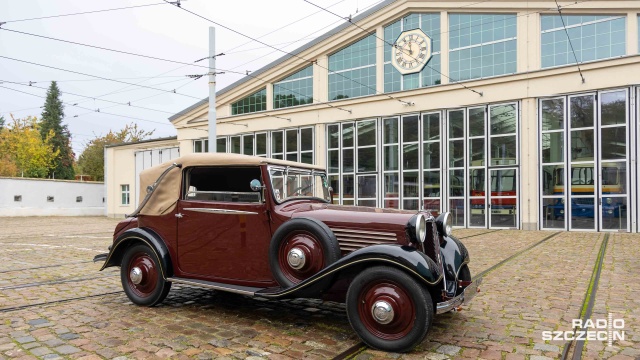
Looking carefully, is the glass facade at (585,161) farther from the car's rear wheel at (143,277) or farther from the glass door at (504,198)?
the car's rear wheel at (143,277)

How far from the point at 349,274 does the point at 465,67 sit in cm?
1853

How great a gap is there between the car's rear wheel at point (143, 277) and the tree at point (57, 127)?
208ft

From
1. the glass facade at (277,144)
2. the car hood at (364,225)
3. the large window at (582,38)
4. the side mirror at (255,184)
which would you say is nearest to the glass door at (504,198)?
the large window at (582,38)

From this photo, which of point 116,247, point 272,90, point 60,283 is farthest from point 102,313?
point 272,90

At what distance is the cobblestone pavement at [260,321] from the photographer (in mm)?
3900

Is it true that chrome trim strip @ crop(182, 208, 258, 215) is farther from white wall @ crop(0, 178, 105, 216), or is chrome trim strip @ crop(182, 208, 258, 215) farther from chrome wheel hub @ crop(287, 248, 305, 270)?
white wall @ crop(0, 178, 105, 216)

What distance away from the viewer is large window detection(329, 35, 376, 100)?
23.3 meters

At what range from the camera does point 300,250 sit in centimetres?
443

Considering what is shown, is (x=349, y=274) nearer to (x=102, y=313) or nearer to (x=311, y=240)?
(x=311, y=240)

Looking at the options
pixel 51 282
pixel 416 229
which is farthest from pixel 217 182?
pixel 51 282

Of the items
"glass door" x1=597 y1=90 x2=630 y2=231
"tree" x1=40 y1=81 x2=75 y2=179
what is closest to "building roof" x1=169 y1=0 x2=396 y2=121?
"glass door" x1=597 y1=90 x2=630 y2=231

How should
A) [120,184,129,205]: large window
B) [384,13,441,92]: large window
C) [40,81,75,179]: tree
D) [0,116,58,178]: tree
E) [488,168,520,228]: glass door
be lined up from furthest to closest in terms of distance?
[40,81,75,179]: tree < [0,116,58,178]: tree < [120,184,129,205]: large window < [384,13,441,92]: large window < [488,168,520,228]: glass door

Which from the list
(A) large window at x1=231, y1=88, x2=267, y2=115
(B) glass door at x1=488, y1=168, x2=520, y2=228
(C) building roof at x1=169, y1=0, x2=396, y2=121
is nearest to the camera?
(B) glass door at x1=488, y1=168, x2=520, y2=228

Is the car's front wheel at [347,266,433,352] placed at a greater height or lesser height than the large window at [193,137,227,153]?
lesser
